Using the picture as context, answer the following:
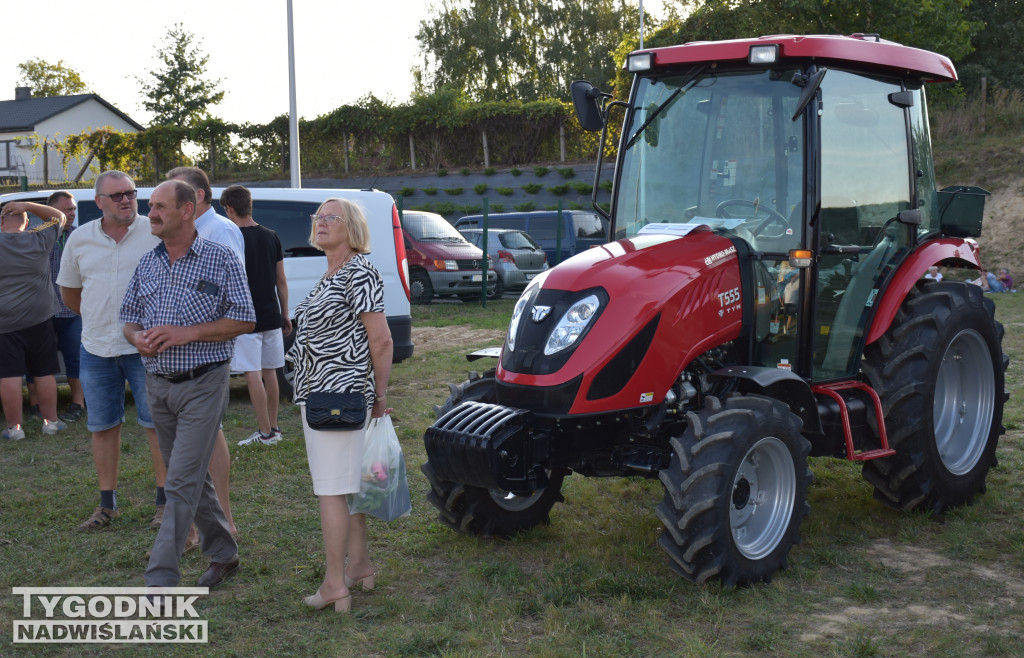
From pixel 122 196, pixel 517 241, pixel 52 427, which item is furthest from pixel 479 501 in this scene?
pixel 517 241

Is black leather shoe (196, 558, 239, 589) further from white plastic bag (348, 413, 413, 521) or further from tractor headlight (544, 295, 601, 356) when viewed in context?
tractor headlight (544, 295, 601, 356)

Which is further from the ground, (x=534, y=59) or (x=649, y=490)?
(x=534, y=59)

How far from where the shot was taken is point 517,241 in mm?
19375

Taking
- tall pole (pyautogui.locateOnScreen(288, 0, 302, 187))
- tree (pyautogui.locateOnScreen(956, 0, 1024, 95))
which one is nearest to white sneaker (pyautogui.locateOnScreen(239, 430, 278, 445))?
tall pole (pyautogui.locateOnScreen(288, 0, 302, 187))

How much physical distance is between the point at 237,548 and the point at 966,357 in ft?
14.3

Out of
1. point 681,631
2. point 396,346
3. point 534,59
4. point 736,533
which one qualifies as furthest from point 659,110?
point 534,59

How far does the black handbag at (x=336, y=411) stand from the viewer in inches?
167

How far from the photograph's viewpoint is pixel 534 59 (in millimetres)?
53625

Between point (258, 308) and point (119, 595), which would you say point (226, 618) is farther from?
point (258, 308)

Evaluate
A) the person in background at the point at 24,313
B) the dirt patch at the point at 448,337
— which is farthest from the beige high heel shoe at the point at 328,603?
the dirt patch at the point at 448,337

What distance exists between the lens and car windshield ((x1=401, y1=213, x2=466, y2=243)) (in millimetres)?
18078

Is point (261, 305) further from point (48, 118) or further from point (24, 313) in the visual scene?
point (48, 118)

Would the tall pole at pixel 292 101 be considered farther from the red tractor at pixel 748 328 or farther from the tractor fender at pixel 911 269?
the tractor fender at pixel 911 269

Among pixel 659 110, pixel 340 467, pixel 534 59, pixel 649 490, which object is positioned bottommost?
pixel 649 490
